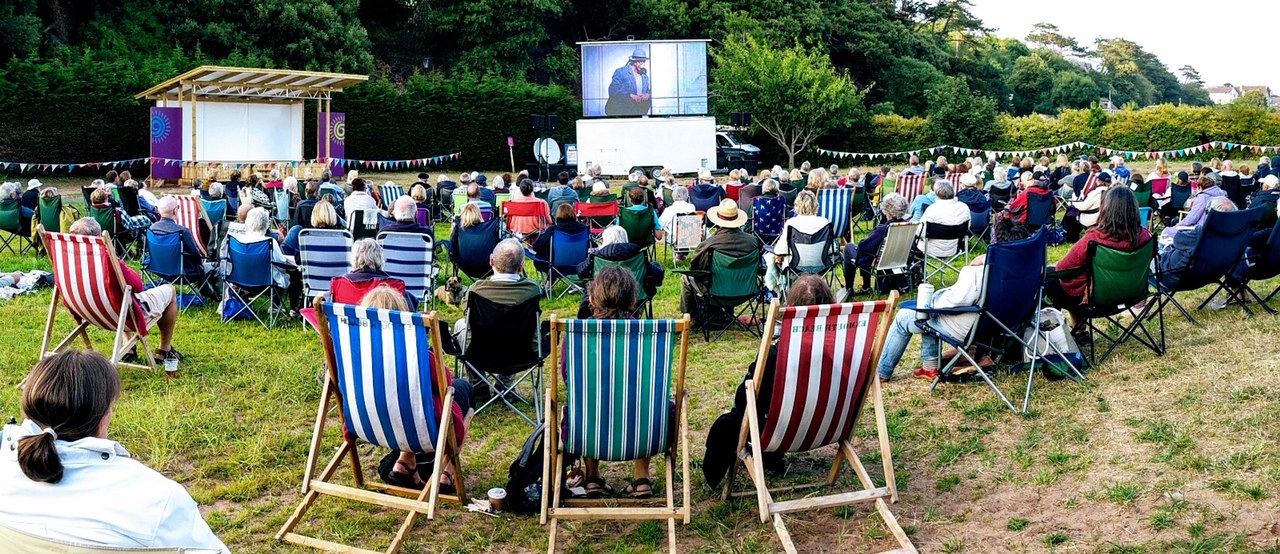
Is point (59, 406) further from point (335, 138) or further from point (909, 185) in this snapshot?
point (335, 138)

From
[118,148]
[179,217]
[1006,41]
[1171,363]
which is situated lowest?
[1171,363]

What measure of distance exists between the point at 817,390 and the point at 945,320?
5.67ft

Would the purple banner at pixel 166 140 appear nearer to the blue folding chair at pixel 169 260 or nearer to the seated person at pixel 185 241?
the seated person at pixel 185 241

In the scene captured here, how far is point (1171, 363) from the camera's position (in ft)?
18.5

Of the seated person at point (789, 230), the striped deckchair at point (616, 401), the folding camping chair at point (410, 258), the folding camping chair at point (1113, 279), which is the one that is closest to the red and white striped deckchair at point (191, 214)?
the folding camping chair at point (410, 258)

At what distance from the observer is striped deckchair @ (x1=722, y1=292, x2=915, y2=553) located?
3.78 meters

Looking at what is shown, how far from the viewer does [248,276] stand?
7695mm

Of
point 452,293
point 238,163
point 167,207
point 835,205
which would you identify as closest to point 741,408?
point 452,293

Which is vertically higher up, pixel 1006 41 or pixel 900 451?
pixel 1006 41

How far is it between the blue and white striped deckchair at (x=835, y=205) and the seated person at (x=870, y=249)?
59 centimetres

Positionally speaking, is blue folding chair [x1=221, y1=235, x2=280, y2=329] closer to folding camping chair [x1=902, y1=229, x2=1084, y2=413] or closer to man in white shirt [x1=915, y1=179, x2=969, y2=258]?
folding camping chair [x1=902, y1=229, x2=1084, y2=413]

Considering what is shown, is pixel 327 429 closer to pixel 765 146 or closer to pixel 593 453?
pixel 593 453

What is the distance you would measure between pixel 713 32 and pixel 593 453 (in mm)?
33164

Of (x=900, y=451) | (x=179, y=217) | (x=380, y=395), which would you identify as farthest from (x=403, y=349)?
(x=179, y=217)
